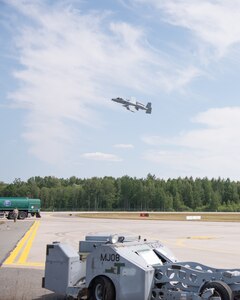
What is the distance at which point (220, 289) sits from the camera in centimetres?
661

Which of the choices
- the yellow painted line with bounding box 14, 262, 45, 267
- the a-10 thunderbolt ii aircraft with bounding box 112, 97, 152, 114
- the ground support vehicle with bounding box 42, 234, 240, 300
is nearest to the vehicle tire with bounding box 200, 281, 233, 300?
the ground support vehicle with bounding box 42, 234, 240, 300

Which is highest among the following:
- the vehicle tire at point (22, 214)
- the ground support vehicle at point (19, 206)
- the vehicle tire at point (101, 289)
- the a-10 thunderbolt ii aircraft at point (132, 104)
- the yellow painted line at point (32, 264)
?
the a-10 thunderbolt ii aircraft at point (132, 104)

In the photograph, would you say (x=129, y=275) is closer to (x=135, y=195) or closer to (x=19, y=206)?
(x=19, y=206)

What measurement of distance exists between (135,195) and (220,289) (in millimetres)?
174858

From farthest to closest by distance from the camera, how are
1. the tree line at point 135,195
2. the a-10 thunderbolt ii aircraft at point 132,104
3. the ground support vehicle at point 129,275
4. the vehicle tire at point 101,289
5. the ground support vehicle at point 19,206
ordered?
1. the tree line at point 135,195
2. the ground support vehicle at point 19,206
3. the a-10 thunderbolt ii aircraft at point 132,104
4. the vehicle tire at point 101,289
5. the ground support vehicle at point 129,275

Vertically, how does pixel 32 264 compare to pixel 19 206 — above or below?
below

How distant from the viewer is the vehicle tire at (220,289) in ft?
21.5

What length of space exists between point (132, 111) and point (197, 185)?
471 ft

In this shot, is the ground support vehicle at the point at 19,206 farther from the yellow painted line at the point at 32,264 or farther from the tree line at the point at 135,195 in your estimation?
the tree line at the point at 135,195

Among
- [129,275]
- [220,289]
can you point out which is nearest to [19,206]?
[129,275]

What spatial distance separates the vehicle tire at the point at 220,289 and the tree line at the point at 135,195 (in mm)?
166701

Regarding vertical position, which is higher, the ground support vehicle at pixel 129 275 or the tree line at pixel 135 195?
the tree line at pixel 135 195

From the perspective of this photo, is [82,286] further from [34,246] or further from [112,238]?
[34,246]

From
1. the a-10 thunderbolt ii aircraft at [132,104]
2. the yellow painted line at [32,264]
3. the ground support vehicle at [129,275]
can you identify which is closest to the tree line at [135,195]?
the a-10 thunderbolt ii aircraft at [132,104]
